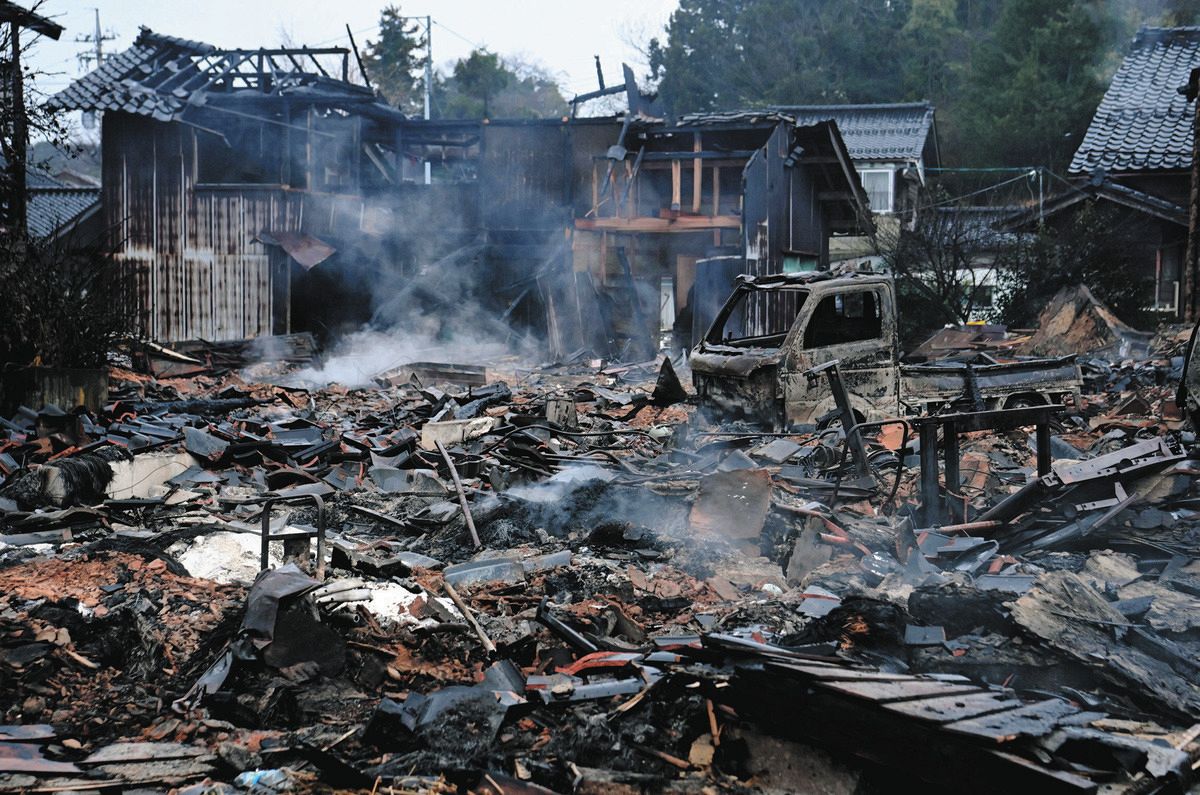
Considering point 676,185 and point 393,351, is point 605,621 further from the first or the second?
point 676,185

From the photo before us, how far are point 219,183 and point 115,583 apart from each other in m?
17.2

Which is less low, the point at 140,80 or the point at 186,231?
the point at 140,80

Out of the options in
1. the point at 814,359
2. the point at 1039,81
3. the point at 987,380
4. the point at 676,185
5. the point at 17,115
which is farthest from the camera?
the point at 1039,81

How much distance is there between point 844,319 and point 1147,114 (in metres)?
17.8

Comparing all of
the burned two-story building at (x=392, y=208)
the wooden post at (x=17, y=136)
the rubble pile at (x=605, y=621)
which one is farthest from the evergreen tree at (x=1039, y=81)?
the wooden post at (x=17, y=136)

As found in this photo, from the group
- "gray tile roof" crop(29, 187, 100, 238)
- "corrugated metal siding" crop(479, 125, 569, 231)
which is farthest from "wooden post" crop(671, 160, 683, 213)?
"gray tile roof" crop(29, 187, 100, 238)

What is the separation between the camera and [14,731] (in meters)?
3.78

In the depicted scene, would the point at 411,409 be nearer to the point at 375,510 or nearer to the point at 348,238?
the point at 375,510

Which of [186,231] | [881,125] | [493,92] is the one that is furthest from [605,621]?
[493,92]

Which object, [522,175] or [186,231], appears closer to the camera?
[186,231]

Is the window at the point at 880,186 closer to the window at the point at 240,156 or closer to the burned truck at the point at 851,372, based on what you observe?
the window at the point at 240,156

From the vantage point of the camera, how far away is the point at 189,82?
19938 millimetres

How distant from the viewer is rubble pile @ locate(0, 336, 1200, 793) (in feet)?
11.2

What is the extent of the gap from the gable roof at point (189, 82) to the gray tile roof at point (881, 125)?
1731 centimetres
